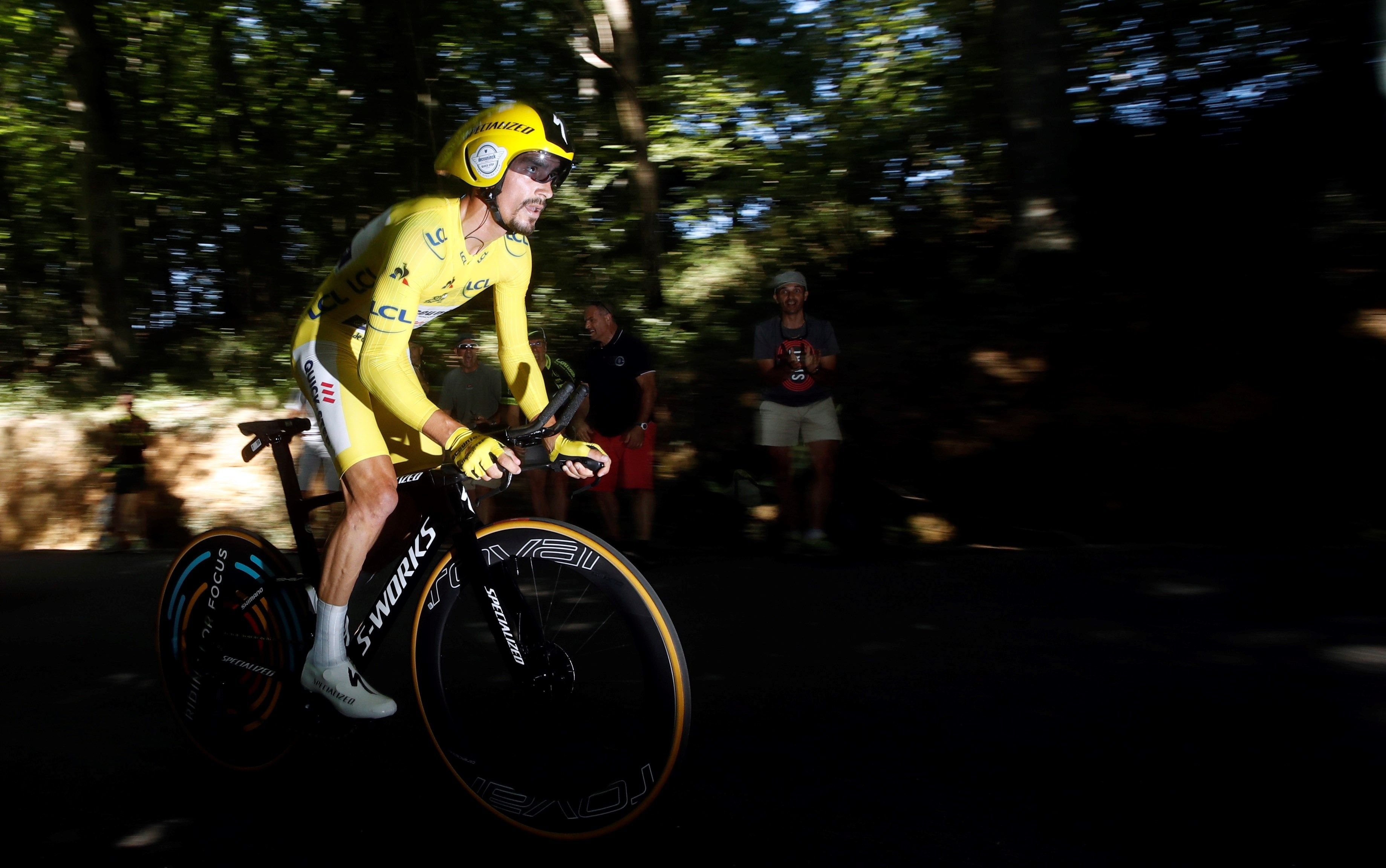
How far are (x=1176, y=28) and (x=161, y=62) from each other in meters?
13.2

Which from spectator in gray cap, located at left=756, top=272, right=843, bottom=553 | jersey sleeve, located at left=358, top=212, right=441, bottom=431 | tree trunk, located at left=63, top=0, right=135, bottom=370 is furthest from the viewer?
tree trunk, located at left=63, top=0, right=135, bottom=370

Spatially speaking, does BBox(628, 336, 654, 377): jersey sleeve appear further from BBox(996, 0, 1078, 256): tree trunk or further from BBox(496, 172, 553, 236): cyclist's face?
BBox(496, 172, 553, 236): cyclist's face

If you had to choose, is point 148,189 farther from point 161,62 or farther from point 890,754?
point 890,754

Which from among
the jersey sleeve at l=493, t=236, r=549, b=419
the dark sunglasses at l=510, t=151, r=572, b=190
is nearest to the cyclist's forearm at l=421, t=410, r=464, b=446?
the jersey sleeve at l=493, t=236, r=549, b=419

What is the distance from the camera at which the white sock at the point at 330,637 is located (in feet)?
9.82

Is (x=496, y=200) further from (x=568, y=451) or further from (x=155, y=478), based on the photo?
(x=155, y=478)

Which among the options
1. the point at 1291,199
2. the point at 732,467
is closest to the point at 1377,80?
the point at 1291,199

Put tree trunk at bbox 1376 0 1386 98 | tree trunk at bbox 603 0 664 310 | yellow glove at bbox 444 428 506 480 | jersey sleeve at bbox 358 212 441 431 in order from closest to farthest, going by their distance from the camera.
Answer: yellow glove at bbox 444 428 506 480 → jersey sleeve at bbox 358 212 441 431 → tree trunk at bbox 1376 0 1386 98 → tree trunk at bbox 603 0 664 310

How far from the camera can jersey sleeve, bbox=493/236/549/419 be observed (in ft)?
→ 10.5

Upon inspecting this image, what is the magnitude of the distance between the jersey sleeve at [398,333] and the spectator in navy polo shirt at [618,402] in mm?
4299

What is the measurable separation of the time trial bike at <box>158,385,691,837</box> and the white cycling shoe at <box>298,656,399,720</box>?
0.28 feet

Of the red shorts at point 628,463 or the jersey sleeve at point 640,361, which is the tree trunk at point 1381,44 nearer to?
the jersey sleeve at point 640,361

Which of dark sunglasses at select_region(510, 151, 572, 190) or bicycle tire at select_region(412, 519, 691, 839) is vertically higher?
dark sunglasses at select_region(510, 151, 572, 190)

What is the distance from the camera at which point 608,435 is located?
286 inches
